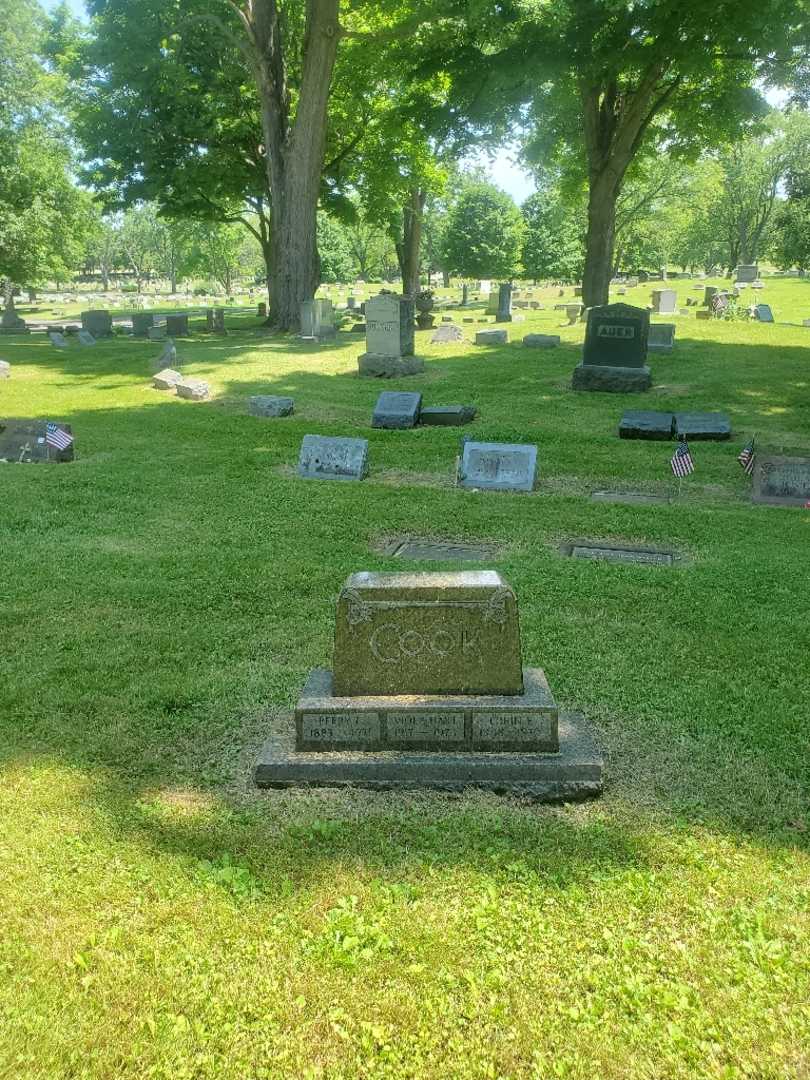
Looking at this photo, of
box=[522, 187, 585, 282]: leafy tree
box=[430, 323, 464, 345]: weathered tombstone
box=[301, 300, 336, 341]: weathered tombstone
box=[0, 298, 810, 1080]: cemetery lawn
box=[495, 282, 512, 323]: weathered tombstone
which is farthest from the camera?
box=[522, 187, 585, 282]: leafy tree

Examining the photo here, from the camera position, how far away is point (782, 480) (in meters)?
11.0

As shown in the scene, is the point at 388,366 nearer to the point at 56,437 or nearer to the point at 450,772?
the point at 56,437

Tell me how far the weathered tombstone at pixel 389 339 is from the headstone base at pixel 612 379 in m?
4.33

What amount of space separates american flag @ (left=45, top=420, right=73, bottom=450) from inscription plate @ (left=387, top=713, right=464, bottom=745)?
9561 millimetres

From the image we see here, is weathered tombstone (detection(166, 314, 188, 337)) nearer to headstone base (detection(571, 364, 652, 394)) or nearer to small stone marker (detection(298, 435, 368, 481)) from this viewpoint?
headstone base (detection(571, 364, 652, 394))

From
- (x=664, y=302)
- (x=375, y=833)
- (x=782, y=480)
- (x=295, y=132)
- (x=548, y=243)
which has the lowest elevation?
(x=375, y=833)

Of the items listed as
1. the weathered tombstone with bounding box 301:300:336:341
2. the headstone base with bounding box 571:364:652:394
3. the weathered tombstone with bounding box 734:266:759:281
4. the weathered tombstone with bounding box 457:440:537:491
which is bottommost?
the weathered tombstone with bounding box 457:440:537:491

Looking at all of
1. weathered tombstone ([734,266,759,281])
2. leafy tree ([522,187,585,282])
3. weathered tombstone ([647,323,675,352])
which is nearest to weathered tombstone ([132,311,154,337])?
weathered tombstone ([647,323,675,352])

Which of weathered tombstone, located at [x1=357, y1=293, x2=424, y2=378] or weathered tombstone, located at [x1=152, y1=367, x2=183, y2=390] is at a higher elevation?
weathered tombstone, located at [x1=357, y1=293, x2=424, y2=378]

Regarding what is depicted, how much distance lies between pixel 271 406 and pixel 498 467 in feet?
20.4

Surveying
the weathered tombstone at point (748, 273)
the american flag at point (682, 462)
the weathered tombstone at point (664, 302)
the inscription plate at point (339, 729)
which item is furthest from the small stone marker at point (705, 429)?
the weathered tombstone at point (748, 273)

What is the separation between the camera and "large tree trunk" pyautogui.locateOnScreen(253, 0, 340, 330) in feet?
76.9

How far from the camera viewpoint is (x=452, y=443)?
1402 cm

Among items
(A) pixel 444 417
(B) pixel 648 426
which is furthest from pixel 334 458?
(B) pixel 648 426
